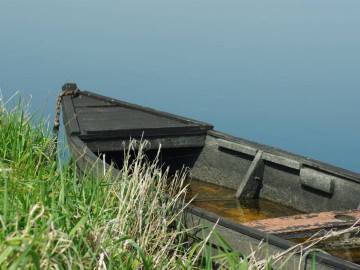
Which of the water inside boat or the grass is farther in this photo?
the water inside boat

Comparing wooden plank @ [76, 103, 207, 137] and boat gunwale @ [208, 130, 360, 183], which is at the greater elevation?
boat gunwale @ [208, 130, 360, 183]

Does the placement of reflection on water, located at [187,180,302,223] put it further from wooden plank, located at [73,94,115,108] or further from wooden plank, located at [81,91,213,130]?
wooden plank, located at [73,94,115,108]

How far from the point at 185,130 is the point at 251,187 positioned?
136 centimetres

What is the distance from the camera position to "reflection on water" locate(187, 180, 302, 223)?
29.3ft

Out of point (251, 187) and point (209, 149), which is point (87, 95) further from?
point (251, 187)

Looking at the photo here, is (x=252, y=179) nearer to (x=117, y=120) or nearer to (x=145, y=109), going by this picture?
(x=117, y=120)

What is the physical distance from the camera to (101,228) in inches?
209

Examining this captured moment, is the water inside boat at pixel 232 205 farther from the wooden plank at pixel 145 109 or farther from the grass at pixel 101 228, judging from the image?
the grass at pixel 101 228

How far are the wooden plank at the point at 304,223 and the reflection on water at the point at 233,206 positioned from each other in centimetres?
155

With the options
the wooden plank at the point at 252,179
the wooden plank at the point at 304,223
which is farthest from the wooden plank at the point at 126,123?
the wooden plank at the point at 304,223

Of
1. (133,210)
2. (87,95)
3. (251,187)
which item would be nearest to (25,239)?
(133,210)

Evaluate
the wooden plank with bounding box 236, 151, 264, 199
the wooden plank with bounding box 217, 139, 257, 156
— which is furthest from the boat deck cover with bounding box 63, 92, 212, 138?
the wooden plank with bounding box 236, 151, 264, 199

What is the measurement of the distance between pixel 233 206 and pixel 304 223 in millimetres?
2272

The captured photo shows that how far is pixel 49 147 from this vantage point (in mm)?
9047
